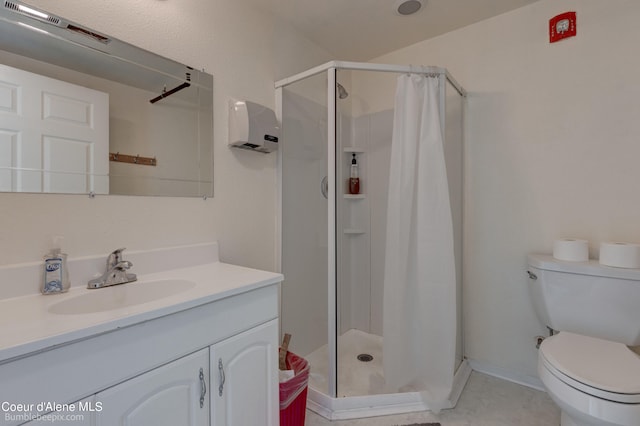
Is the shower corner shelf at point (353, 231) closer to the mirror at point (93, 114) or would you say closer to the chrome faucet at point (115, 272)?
the mirror at point (93, 114)

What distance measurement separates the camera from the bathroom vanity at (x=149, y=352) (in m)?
0.62

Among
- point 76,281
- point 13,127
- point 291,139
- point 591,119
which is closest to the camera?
point 13,127

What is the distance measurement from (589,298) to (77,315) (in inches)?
78.4

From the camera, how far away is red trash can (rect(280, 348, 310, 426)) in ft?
4.13

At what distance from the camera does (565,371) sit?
1081 millimetres

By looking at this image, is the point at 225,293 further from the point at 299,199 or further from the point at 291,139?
the point at 291,139

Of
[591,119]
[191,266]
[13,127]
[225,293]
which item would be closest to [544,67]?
[591,119]

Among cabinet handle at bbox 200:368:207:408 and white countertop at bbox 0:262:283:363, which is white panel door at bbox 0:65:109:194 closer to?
white countertop at bbox 0:262:283:363

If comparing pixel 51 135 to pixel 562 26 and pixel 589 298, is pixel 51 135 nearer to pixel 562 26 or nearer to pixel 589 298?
pixel 589 298

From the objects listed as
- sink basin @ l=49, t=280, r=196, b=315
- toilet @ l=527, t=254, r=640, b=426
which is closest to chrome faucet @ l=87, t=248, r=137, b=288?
sink basin @ l=49, t=280, r=196, b=315

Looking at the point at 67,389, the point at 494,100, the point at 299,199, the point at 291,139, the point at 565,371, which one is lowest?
the point at 565,371

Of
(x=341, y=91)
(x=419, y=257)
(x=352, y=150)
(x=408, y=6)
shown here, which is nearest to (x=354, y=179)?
(x=352, y=150)

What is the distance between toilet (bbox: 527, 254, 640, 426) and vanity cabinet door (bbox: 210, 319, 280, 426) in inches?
42.3

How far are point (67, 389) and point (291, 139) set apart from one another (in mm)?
1533
